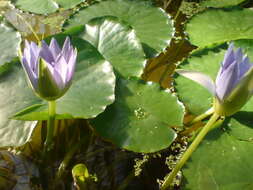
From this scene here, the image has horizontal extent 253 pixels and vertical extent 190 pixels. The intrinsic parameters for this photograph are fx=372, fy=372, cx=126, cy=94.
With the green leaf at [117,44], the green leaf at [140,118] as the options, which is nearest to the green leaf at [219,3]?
the green leaf at [117,44]

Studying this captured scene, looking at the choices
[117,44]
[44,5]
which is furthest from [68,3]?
[117,44]

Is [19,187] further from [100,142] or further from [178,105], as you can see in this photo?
[178,105]

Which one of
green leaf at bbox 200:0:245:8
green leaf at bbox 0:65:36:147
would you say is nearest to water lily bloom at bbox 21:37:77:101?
green leaf at bbox 0:65:36:147

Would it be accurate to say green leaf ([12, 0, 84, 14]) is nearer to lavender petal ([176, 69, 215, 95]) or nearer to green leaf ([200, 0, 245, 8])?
green leaf ([200, 0, 245, 8])

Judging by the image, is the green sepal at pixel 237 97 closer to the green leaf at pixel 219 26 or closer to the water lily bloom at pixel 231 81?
the water lily bloom at pixel 231 81

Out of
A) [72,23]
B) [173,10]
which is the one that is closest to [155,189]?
[72,23]

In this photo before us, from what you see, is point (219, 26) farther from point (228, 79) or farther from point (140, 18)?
point (228, 79)
